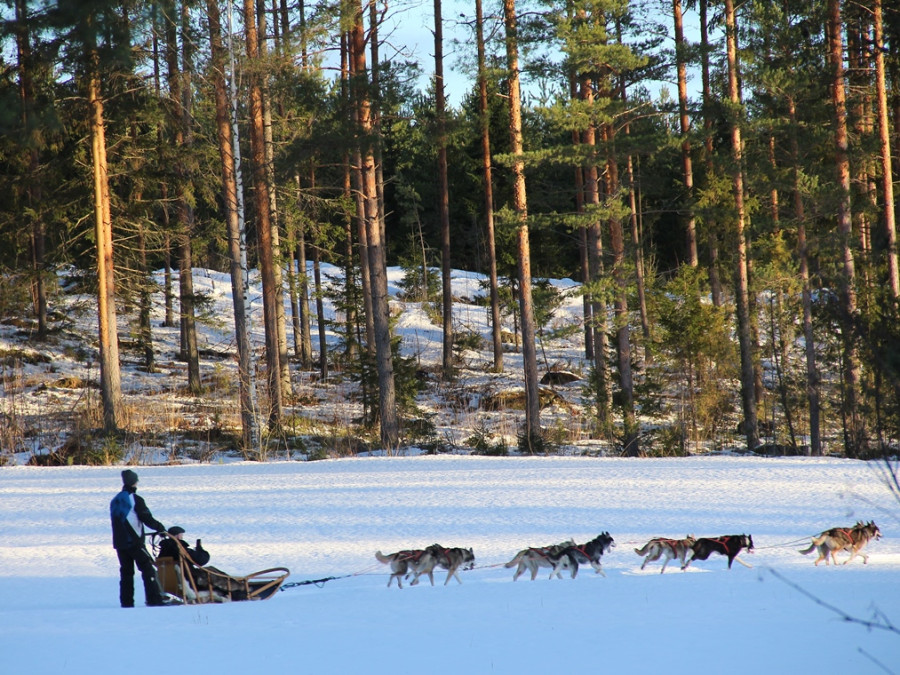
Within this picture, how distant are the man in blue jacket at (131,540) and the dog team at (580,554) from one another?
90.2 inches

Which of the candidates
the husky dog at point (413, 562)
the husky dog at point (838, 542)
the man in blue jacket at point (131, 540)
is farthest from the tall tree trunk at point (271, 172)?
the husky dog at point (838, 542)

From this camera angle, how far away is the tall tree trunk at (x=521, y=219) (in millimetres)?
19203

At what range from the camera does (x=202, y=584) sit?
7.86m

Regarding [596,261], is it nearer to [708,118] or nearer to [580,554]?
[708,118]

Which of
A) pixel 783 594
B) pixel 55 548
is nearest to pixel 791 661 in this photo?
pixel 783 594

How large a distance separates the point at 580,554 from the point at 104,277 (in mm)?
16050

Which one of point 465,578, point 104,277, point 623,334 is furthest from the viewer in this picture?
point 104,277

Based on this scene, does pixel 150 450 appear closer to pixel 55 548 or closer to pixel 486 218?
pixel 55 548

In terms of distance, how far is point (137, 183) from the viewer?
2334 centimetres

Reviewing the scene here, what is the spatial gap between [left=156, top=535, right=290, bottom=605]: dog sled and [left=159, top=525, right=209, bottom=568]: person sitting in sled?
0.09ft

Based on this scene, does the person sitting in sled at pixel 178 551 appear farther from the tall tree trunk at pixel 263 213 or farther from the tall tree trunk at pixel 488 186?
the tall tree trunk at pixel 488 186

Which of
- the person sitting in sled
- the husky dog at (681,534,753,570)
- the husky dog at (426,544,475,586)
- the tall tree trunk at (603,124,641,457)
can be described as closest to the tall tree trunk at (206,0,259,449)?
the tall tree trunk at (603,124,641,457)

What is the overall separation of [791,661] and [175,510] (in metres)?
9.63

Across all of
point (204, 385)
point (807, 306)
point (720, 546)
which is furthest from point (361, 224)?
point (720, 546)
